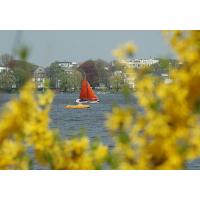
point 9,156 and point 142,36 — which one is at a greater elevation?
point 142,36

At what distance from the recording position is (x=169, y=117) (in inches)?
198

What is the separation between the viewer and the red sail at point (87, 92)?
17.1ft

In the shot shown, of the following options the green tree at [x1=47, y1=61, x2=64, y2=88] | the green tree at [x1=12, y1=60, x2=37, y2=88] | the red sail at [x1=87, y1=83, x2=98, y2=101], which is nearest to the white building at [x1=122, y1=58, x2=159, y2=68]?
the red sail at [x1=87, y1=83, x2=98, y2=101]

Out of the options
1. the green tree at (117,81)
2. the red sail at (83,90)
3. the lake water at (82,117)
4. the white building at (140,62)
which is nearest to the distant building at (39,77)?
the lake water at (82,117)

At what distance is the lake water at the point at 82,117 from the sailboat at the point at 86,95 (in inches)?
1.6

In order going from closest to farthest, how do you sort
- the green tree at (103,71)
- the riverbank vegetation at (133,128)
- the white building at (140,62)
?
the riverbank vegetation at (133,128), the white building at (140,62), the green tree at (103,71)

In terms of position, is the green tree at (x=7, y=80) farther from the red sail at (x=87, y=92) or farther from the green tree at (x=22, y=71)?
the red sail at (x=87, y=92)

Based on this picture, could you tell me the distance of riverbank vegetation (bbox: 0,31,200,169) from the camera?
198 inches

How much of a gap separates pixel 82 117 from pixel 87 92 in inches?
6.7

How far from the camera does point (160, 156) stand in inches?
200
